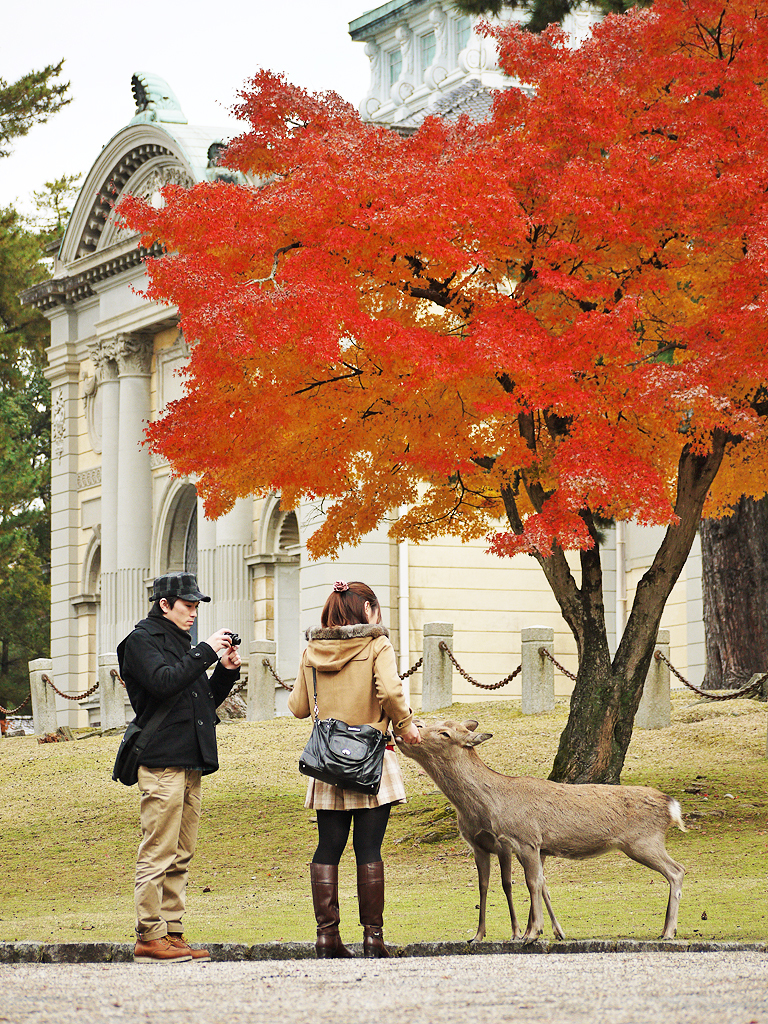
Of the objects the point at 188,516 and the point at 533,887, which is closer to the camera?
the point at 533,887

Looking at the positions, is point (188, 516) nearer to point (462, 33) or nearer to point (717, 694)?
point (462, 33)

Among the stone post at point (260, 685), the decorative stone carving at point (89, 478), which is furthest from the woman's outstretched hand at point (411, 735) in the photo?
the decorative stone carving at point (89, 478)

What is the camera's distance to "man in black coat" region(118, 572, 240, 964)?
7.06 metres

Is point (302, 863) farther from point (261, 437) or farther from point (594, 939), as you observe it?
point (594, 939)

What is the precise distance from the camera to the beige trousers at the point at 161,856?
7031 mm

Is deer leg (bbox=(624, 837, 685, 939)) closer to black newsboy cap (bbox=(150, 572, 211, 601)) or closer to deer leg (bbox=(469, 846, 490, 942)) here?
deer leg (bbox=(469, 846, 490, 942))

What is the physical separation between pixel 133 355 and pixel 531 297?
21805mm

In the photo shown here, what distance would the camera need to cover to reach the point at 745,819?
1295cm

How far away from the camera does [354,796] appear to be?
719 cm

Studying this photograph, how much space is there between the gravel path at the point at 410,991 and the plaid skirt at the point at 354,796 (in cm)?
75

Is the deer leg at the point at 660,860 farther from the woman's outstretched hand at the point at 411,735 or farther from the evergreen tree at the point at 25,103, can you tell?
the evergreen tree at the point at 25,103

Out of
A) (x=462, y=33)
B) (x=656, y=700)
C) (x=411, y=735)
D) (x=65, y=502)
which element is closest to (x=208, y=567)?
(x=65, y=502)

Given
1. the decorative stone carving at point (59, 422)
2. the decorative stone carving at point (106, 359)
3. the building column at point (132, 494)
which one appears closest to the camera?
the building column at point (132, 494)

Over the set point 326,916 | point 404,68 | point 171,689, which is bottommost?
point 326,916
